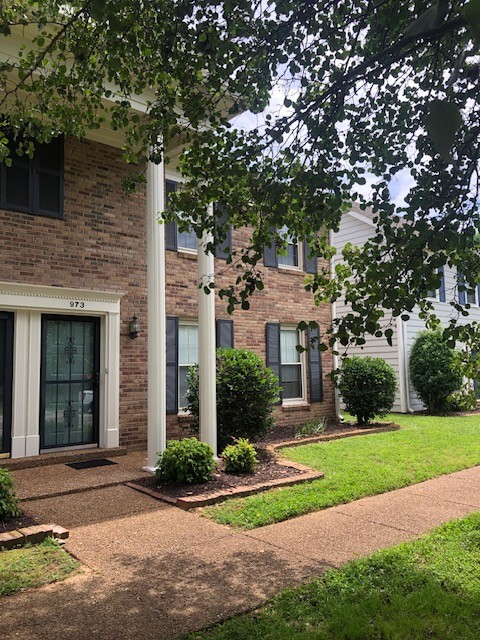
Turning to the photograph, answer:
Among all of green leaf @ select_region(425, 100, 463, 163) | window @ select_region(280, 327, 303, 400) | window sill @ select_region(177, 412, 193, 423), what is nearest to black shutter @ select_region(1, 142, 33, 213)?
window sill @ select_region(177, 412, 193, 423)

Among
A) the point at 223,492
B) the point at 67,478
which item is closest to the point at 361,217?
the point at 223,492

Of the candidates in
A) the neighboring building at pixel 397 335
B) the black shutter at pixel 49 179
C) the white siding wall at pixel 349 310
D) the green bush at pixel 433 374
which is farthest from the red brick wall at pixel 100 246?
the green bush at pixel 433 374

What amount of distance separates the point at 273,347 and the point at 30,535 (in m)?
7.29

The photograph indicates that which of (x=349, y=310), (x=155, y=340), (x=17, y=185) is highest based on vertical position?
(x=17, y=185)

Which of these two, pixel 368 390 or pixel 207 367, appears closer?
pixel 207 367

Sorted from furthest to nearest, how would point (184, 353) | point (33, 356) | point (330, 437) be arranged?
point (330, 437) < point (184, 353) < point (33, 356)

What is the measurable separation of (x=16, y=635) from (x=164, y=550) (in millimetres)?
1583

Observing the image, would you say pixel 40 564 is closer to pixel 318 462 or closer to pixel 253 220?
pixel 253 220

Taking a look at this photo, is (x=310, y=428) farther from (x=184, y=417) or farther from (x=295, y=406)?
(x=184, y=417)

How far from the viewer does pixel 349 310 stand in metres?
16.3

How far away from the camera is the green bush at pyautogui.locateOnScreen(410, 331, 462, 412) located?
14.8 m

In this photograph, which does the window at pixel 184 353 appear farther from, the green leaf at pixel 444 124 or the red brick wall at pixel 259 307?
the green leaf at pixel 444 124

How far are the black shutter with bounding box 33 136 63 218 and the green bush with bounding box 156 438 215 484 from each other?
170 inches

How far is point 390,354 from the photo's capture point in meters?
16.0
